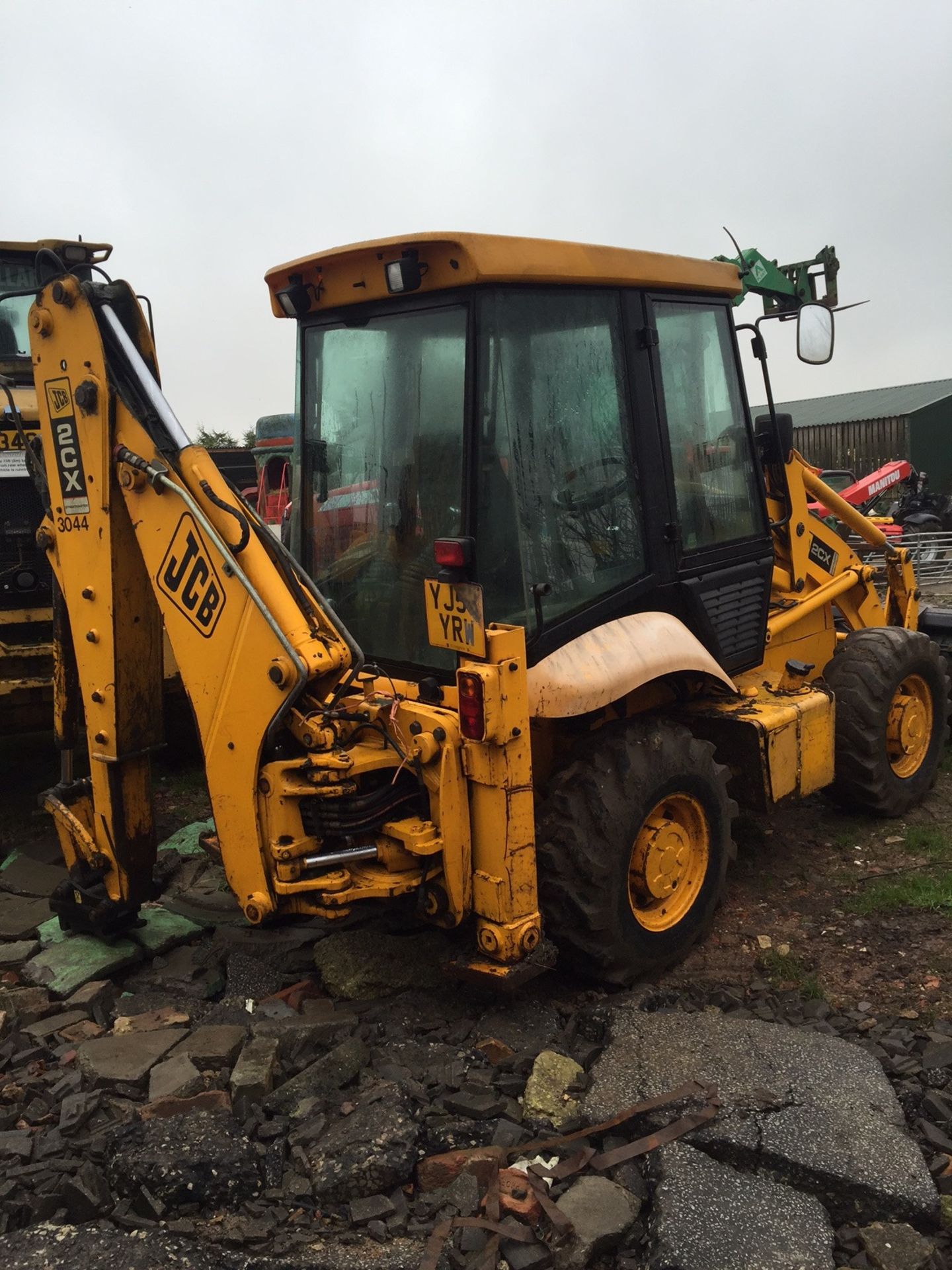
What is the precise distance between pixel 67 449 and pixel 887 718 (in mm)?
3761

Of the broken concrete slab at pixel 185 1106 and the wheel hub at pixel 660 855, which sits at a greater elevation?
the wheel hub at pixel 660 855

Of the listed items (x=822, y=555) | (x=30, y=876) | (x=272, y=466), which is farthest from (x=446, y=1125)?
(x=272, y=466)

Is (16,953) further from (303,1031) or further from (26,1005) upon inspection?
(303,1031)

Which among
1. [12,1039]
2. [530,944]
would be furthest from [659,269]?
[12,1039]

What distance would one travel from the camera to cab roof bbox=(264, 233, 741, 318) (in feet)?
10.4

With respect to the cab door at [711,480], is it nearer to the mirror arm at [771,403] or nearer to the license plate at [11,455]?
the mirror arm at [771,403]

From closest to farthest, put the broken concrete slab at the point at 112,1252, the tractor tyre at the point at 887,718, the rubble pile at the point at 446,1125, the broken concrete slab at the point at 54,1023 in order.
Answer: the broken concrete slab at the point at 112,1252
the rubble pile at the point at 446,1125
the broken concrete slab at the point at 54,1023
the tractor tyre at the point at 887,718

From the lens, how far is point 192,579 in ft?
10.9

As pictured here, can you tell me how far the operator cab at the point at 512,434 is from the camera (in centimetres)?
329

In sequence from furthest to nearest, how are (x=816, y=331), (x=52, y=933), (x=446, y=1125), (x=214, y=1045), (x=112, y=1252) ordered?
(x=816, y=331)
(x=52, y=933)
(x=214, y=1045)
(x=446, y=1125)
(x=112, y=1252)

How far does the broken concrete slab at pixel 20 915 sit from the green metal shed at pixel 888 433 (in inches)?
708

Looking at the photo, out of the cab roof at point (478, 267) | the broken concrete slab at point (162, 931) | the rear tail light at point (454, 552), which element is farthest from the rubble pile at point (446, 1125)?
the cab roof at point (478, 267)

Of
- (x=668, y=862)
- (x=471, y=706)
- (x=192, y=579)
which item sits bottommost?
(x=668, y=862)

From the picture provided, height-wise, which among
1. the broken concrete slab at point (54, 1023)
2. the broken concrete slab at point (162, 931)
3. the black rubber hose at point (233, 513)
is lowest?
the broken concrete slab at point (54, 1023)
